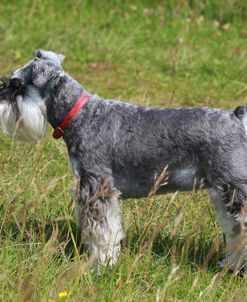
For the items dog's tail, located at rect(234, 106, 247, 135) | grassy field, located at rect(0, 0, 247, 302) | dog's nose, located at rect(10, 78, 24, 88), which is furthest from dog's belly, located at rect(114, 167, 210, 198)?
dog's nose, located at rect(10, 78, 24, 88)

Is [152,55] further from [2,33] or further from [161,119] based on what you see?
[161,119]

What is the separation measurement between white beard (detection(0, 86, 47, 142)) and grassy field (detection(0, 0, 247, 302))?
0.20 m

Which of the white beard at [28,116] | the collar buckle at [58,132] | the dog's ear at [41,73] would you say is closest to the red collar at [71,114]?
the collar buckle at [58,132]

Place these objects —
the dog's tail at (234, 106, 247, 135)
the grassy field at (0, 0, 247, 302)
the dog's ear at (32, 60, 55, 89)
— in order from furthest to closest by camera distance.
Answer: the dog's ear at (32, 60, 55, 89), the dog's tail at (234, 106, 247, 135), the grassy field at (0, 0, 247, 302)

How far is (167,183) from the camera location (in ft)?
17.2

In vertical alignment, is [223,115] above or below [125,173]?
above

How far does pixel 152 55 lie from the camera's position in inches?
420

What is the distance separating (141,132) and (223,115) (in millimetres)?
574

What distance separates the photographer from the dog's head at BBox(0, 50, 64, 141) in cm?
546

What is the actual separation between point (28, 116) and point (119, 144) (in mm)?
674

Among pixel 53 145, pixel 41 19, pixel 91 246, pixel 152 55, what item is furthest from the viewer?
pixel 41 19

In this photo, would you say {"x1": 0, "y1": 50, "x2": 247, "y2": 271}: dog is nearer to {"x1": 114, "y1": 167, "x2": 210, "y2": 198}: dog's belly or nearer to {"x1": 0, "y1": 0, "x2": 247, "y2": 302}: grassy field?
{"x1": 114, "y1": 167, "x2": 210, "y2": 198}: dog's belly

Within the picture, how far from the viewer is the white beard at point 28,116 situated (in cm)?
545

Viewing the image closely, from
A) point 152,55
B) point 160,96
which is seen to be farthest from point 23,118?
point 152,55
